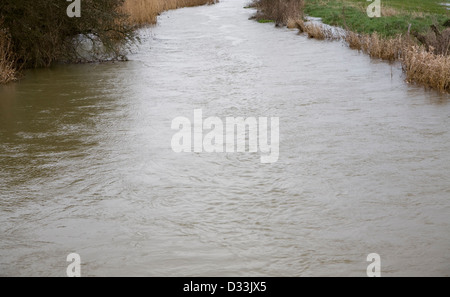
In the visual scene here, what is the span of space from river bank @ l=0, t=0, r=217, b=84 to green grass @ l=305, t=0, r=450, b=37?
857 cm

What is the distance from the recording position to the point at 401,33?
19.3 meters

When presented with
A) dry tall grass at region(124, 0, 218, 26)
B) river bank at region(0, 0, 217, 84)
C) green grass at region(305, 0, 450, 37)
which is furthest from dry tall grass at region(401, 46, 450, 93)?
dry tall grass at region(124, 0, 218, 26)

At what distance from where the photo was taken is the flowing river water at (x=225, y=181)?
6.00 m

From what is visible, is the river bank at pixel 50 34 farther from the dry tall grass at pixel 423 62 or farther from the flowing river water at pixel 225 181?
the dry tall grass at pixel 423 62

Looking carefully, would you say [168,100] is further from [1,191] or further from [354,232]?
[354,232]

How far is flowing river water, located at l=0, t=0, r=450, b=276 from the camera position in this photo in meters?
6.00

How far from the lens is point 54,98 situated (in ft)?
45.6

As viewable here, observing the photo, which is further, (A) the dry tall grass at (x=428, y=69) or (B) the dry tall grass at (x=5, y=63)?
(B) the dry tall grass at (x=5, y=63)

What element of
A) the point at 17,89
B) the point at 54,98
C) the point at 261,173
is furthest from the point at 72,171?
the point at 17,89

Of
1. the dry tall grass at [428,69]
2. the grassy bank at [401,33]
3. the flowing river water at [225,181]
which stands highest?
the grassy bank at [401,33]

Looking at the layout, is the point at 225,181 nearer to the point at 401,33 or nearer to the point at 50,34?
the point at 50,34

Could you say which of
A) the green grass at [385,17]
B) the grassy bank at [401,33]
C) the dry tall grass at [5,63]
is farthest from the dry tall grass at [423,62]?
the dry tall grass at [5,63]

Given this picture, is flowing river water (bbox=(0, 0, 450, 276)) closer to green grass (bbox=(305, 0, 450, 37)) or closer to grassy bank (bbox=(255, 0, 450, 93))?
grassy bank (bbox=(255, 0, 450, 93))

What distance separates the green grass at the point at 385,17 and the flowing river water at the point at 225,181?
25.4 ft
